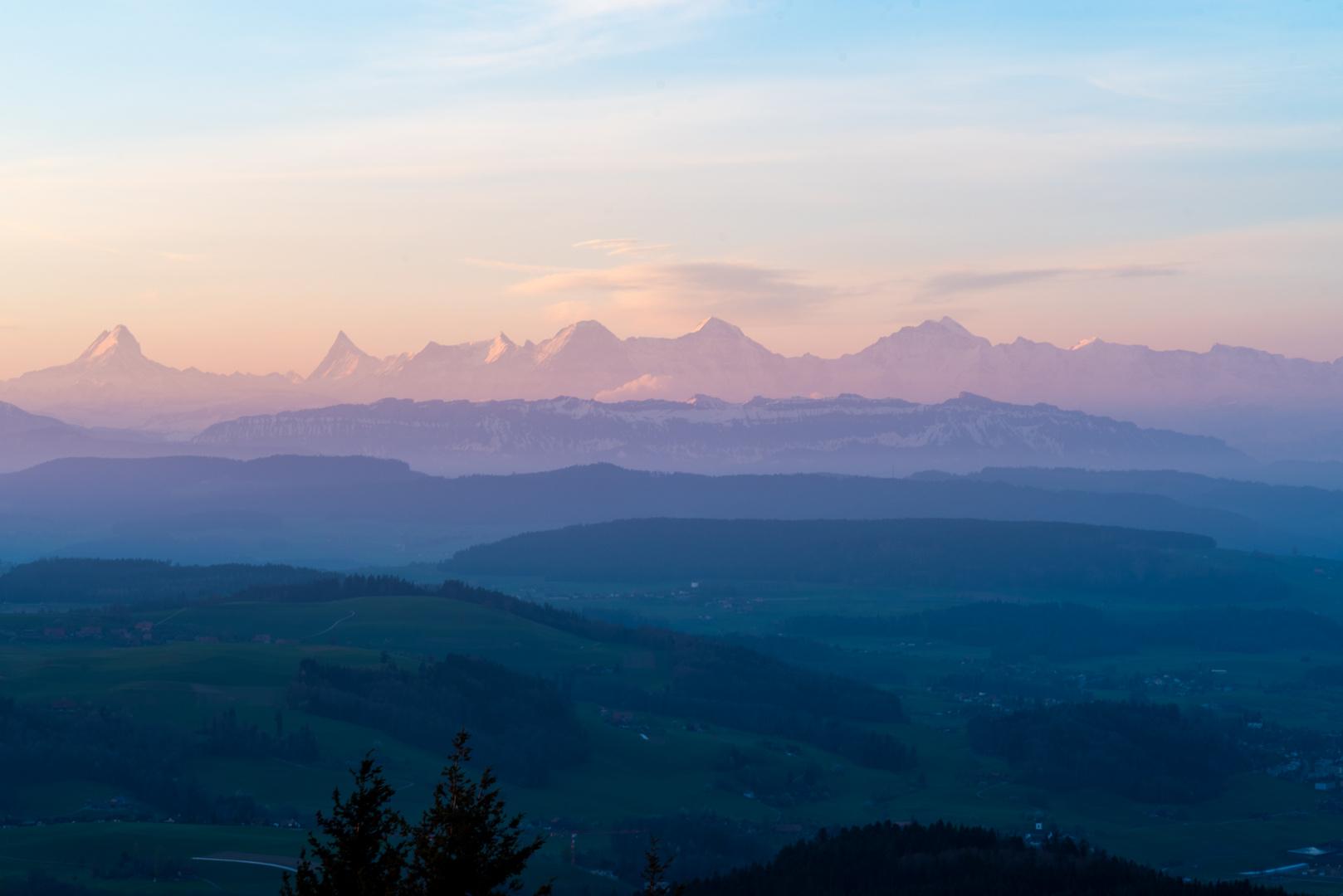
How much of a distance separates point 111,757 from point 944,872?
97813mm

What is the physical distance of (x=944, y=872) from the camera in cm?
11975

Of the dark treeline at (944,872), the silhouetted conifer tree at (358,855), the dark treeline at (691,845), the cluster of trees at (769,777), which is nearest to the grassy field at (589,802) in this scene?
the cluster of trees at (769,777)

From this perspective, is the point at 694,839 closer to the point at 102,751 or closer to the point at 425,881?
the point at 102,751

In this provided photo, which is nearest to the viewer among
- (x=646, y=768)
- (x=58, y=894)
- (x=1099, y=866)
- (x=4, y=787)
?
(x=58, y=894)

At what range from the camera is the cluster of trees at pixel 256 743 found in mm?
171375

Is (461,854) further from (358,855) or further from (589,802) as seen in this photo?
(589,802)

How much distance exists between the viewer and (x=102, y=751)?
161125mm

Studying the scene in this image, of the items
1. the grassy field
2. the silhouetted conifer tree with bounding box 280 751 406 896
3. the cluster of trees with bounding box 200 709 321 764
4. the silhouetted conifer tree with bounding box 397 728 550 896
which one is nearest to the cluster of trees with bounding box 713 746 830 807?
the grassy field

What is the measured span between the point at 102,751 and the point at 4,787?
13076 mm

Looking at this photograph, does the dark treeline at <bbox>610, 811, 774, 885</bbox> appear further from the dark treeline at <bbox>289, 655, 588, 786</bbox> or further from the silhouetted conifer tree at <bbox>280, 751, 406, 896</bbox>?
the silhouetted conifer tree at <bbox>280, 751, 406, 896</bbox>

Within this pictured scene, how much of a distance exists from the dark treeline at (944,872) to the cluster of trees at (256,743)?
68.4m

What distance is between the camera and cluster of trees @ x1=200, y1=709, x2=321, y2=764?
171m

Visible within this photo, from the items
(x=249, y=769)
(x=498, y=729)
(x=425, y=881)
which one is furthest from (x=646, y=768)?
(x=425, y=881)

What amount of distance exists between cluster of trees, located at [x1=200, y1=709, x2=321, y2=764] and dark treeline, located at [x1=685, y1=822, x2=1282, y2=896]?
6837cm
